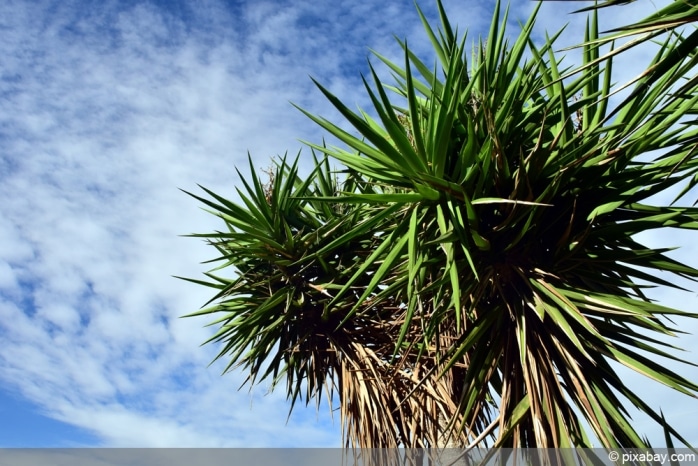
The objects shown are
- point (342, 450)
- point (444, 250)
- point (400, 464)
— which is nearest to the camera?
point (444, 250)

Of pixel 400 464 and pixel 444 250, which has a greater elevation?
pixel 444 250

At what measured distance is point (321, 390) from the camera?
5.26 meters

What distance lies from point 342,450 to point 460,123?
269 cm

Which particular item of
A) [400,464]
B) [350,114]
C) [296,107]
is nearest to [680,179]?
[350,114]

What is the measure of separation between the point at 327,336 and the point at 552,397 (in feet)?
7.12

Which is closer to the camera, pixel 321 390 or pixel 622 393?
pixel 622 393

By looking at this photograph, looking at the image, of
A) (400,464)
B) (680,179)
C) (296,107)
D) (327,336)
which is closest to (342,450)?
(400,464)

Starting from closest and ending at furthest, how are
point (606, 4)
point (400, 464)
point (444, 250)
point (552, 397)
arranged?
point (606, 4)
point (552, 397)
point (444, 250)
point (400, 464)

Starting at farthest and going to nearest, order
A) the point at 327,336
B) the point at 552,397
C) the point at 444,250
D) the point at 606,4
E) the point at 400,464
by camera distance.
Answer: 1. the point at 327,336
2. the point at 400,464
3. the point at 444,250
4. the point at 552,397
5. the point at 606,4

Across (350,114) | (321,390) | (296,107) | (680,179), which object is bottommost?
(321,390)

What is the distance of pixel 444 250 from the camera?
354cm

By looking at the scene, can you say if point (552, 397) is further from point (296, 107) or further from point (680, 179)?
point (296, 107)

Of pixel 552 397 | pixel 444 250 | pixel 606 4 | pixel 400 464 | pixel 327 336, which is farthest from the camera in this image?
pixel 327 336

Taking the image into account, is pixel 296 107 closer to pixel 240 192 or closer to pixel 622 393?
pixel 240 192
